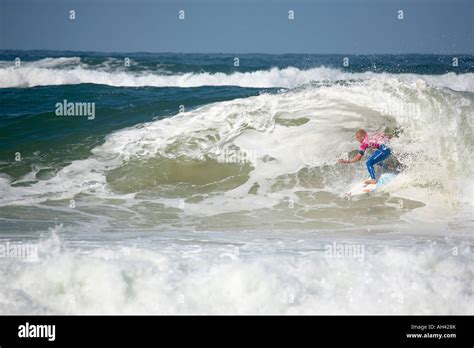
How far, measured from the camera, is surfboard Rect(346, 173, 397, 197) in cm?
1038

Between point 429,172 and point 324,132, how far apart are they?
2.41m

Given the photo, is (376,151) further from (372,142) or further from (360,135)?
(360,135)

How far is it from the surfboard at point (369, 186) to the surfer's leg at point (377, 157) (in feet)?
0.66

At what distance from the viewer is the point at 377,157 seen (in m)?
10.3

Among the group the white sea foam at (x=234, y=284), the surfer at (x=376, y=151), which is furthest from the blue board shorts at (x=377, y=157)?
the white sea foam at (x=234, y=284)

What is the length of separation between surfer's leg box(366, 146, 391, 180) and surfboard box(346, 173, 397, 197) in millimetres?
200

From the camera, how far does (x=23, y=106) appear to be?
1788 cm

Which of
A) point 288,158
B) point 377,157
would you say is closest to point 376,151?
point 377,157

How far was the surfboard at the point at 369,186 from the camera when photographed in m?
10.4

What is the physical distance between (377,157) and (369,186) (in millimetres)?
516

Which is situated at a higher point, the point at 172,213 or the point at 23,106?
the point at 23,106

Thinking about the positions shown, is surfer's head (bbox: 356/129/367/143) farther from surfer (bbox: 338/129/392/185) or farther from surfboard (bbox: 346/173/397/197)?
surfboard (bbox: 346/173/397/197)
